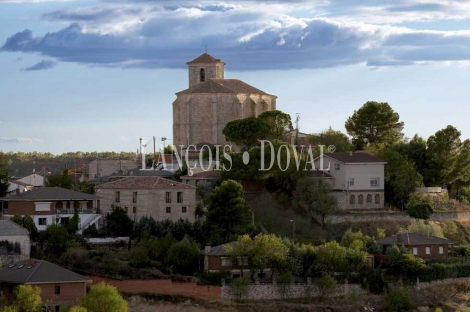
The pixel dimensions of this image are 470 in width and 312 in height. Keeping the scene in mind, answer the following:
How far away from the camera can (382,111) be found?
277ft

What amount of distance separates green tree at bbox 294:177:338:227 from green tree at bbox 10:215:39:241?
15.0 metres

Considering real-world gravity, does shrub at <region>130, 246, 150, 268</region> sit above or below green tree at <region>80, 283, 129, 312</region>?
above

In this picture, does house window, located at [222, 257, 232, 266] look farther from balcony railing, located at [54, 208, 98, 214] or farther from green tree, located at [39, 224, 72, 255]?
balcony railing, located at [54, 208, 98, 214]

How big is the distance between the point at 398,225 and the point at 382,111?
18.2m

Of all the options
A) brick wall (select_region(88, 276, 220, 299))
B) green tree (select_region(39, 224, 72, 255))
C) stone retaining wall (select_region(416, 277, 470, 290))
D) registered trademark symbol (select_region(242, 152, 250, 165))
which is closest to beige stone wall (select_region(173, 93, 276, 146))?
registered trademark symbol (select_region(242, 152, 250, 165))

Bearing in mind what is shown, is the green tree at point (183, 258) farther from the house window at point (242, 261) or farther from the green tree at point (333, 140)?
the green tree at point (333, 140)

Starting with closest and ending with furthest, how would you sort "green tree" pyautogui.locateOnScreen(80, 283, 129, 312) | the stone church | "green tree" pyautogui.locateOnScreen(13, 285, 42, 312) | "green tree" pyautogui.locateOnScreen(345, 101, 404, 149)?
"green tree" pyautogui.locateOnScreen(80, 283, 129, 312) < "green tree" pyautogui.locateOnScreen(13, 285, 42, 312) < "green tree" pyautogui.locateOnScreen(345, 101, 404, 149) < the stone church

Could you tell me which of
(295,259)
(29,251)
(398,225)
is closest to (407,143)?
(398,225)

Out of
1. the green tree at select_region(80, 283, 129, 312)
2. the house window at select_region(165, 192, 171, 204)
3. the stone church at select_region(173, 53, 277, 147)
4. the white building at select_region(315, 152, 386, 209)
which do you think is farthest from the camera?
the stone church at select_region(173, 53, 277, 147)

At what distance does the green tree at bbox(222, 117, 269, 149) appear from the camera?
76000 millimetres

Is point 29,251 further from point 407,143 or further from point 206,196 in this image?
point 407,143

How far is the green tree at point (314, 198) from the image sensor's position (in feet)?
215

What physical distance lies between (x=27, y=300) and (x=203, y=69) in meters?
47.6

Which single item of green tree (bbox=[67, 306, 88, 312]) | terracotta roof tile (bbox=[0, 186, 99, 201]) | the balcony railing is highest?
terracotta roof tile (bbox=[0, 186, 99, 201])
